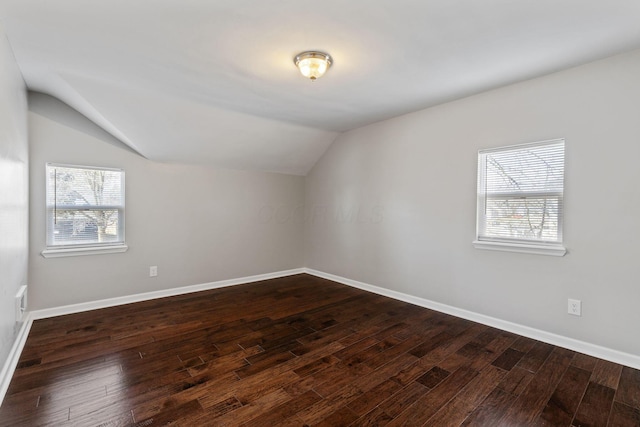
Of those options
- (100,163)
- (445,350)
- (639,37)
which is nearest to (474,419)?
(445,350)

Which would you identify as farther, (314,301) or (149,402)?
(314,301)

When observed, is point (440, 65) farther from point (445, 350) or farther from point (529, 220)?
point (445, 350)

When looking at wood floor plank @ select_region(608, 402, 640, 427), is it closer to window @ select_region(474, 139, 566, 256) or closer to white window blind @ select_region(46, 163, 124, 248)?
window @ select_region(474, 139, 566, 256)

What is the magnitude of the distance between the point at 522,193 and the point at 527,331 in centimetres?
127

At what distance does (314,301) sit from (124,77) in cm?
303

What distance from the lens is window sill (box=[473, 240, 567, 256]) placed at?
2.66 metres

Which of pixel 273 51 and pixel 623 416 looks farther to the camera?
pixel 273 51

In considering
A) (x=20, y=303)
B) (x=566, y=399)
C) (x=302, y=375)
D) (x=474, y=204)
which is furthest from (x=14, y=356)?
(x=474, y=204)

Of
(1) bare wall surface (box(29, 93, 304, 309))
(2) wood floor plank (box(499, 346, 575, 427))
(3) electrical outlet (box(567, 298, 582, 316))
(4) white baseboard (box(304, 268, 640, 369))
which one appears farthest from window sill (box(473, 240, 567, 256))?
(1) bare wall surface (box(29, 93, 304, 309))

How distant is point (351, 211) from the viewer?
4.62 metres

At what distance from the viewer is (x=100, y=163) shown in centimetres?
353

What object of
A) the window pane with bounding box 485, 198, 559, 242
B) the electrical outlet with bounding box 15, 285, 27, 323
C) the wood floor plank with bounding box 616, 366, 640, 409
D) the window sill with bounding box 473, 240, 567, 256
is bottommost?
the wood floor plank with bounding box 616, 366, 640, 409

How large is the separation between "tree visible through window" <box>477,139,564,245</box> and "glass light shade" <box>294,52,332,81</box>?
73.5 inches

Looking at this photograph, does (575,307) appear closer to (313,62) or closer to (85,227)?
(313,62)
